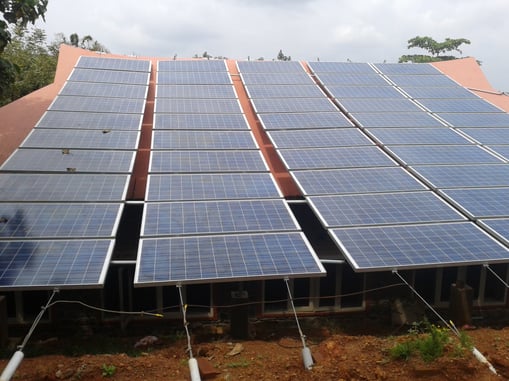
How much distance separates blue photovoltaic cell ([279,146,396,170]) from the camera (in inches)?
647

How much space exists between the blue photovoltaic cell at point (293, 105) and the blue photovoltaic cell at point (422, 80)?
6.12 meters

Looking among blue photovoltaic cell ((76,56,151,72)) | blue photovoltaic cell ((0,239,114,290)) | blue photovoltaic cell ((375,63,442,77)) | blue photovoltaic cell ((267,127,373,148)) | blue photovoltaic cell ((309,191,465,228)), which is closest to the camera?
blue photovoltaic cell ((0,239,114,290))

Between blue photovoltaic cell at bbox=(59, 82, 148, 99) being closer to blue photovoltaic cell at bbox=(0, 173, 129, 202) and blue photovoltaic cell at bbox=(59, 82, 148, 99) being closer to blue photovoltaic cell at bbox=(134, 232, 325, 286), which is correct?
blue photovoltaic cell at bbox=(0, 173, 129, 202)

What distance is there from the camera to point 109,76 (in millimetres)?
24016

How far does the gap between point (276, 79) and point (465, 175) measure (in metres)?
13.0

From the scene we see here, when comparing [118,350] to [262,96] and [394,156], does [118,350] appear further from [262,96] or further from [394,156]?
[262,96]

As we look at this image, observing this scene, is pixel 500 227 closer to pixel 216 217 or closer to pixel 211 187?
pixel 216 217

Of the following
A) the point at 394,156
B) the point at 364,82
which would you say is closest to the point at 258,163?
the point at 394,156

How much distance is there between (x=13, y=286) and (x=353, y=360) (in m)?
7.64

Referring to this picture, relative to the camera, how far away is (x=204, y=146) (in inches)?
692

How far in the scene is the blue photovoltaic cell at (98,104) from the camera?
19953 mm

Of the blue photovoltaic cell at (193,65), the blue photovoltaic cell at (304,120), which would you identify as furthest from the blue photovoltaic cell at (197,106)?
the blue photovoltaic cell at (193,65)

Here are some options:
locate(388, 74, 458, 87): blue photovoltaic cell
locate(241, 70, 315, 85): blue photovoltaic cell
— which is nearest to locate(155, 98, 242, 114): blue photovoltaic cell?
locate(241, 70, 315, 85): blue photovoltaic cell

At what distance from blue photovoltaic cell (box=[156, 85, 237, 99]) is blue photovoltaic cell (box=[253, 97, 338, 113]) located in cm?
188
